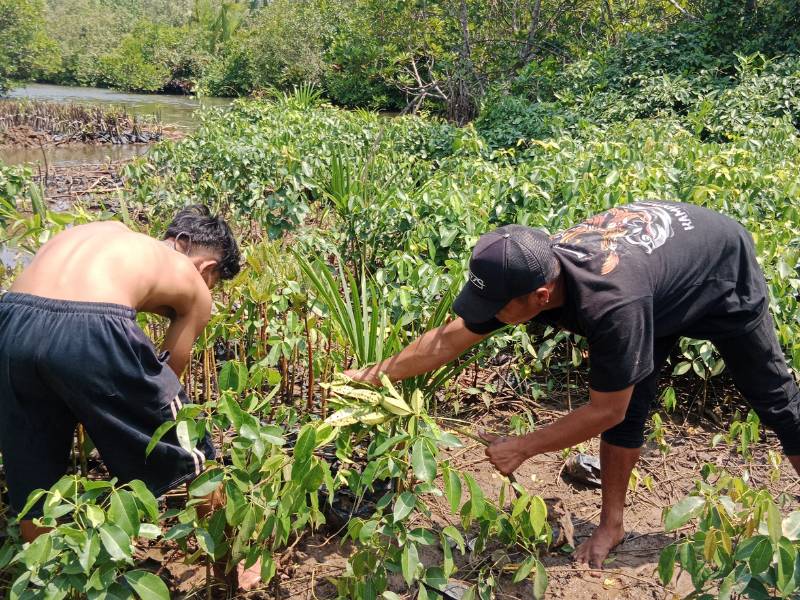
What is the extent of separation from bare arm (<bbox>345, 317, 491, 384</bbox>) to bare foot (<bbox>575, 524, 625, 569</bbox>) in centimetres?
77

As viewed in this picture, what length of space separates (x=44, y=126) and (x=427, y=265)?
1621 cm

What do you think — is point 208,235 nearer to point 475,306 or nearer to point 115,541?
point 475,306

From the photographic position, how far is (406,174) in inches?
213

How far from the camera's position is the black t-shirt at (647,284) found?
65.4 inches

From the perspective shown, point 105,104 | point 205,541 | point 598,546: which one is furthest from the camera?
point 105,104

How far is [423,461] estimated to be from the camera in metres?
1.54

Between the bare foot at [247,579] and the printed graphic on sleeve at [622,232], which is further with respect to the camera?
the bare foot at [247,579]

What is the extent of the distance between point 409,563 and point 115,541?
2.07 feet

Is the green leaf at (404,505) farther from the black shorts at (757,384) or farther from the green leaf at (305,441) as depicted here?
the black shorts at (757,384)

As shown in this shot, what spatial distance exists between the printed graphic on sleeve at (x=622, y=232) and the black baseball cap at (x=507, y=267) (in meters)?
0.13

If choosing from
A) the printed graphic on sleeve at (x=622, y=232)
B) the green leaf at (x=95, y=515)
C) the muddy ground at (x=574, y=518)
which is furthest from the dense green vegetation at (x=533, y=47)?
the green leaf at (x=95, y=515)

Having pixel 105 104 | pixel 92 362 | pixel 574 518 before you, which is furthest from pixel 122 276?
pixel 105 104

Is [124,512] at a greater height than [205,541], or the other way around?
[124,512]

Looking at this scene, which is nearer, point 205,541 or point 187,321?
point 205,541
